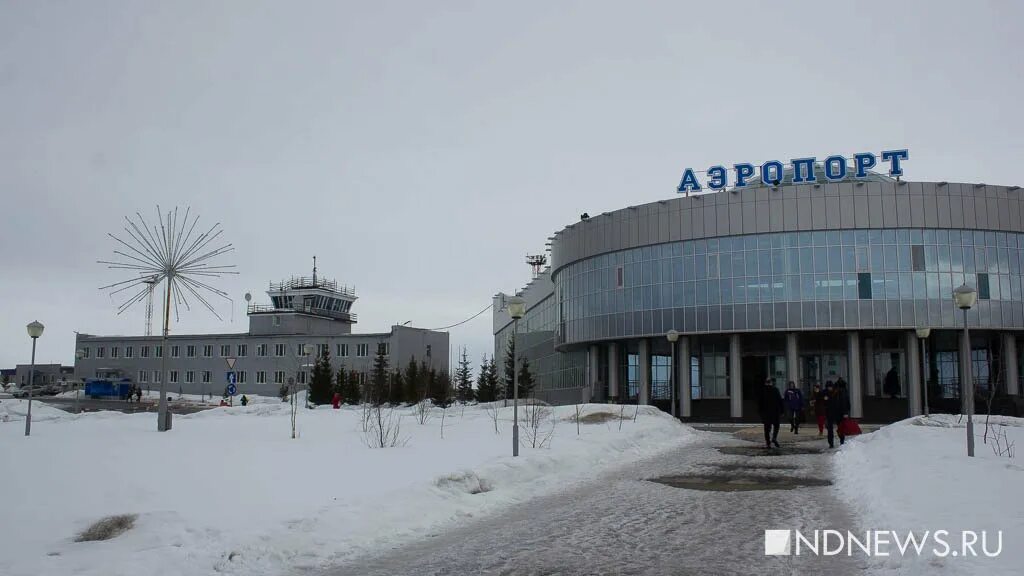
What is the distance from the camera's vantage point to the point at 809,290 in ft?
170

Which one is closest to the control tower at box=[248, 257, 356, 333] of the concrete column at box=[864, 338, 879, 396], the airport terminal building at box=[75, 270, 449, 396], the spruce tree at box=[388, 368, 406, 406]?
the airport terminal building at box=[75, 270, 449, 396]

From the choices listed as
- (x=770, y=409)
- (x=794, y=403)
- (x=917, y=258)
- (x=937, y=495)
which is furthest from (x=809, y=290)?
(x=937, y=495)

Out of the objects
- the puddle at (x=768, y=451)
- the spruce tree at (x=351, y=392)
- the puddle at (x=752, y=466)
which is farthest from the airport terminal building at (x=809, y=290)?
the puddle at (x=752, y=466)

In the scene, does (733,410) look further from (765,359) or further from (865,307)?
(865,307)

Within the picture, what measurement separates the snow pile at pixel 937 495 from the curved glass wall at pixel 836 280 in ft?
105

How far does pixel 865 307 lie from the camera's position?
50.8 metres

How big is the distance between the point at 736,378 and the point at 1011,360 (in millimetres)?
17677

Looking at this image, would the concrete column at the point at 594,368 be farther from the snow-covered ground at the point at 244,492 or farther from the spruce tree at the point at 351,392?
the snow-covered ground at the point at 244,492

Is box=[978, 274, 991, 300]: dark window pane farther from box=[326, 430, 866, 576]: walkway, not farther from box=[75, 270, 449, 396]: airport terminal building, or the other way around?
box=[75, 270, 449, 396]: airport terminal building

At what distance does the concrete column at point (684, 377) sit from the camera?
181 ft

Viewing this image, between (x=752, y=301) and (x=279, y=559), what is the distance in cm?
4765

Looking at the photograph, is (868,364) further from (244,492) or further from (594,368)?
(244,492)

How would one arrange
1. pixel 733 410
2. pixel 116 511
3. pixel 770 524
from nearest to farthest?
1. pixel 116 511
2. pixel 770 524
3. pixel 733 410

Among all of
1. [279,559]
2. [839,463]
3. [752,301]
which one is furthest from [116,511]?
[752,301]
